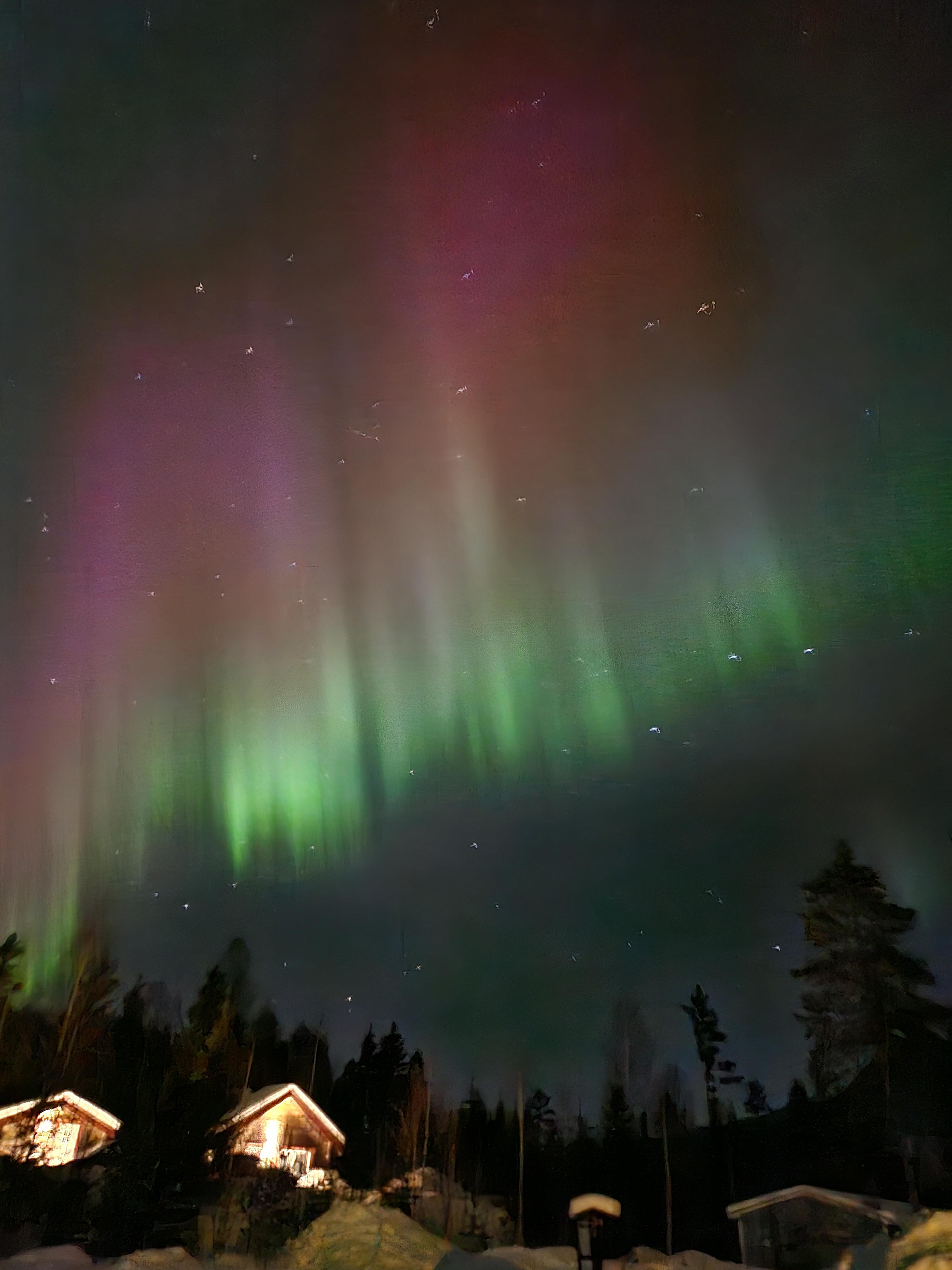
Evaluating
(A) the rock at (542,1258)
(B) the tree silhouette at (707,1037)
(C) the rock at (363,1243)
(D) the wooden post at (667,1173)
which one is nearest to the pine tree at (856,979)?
(B) the tree silhouette at (707,1037)

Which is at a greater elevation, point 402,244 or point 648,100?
point 648,100

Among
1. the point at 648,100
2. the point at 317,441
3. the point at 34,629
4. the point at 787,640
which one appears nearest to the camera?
the point at 787,640

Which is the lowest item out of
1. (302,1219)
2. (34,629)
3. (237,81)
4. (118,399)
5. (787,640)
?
(302,1219)

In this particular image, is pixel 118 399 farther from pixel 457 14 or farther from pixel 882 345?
pixel 882 345

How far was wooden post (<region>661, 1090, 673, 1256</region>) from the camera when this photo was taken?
2.56 meters

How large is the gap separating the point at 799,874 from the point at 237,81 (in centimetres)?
344

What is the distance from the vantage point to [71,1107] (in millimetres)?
3223

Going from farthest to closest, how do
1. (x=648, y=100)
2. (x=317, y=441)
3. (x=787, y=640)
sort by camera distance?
(x=317, y=441) → (x=648, y=100) → (x=787, y=640)

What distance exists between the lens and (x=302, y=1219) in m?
2.83

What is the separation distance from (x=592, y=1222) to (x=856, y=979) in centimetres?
103

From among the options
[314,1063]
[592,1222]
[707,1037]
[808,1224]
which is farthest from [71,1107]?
[808,1224]

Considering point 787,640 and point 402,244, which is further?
point 402,244

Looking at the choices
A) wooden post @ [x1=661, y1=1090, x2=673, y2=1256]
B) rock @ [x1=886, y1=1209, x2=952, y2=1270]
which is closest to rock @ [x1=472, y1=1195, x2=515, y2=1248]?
wooden post @ [x1=661, y1=1090, x2=673, y2=1256]

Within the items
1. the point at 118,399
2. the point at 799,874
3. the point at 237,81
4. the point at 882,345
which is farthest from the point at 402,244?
the point at 799,874
